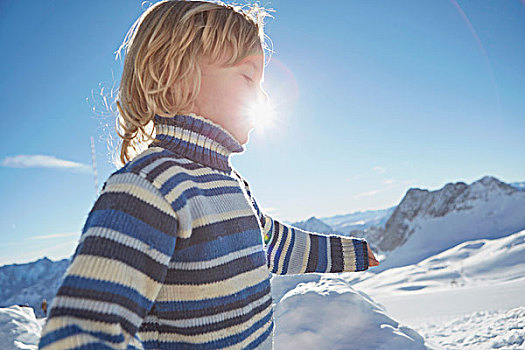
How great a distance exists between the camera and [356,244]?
4.89 feet

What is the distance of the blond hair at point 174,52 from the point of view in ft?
2.99

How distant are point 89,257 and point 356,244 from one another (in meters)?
1.18

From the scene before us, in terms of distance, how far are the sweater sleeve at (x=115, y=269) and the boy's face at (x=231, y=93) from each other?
346mm

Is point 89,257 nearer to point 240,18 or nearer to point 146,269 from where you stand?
point 146,269

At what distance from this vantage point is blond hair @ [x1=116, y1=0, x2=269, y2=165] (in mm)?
911

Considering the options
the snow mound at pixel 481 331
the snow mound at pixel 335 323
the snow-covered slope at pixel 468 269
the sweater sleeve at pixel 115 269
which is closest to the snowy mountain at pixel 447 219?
the snow-covered slope at pixel 468 269

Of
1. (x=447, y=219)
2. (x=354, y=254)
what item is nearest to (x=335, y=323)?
(x=354, y=254)

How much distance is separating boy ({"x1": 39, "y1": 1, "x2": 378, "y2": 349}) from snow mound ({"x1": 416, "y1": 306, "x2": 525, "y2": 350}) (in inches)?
65.8

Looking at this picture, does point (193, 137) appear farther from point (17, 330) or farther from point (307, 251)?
point (17, 330)

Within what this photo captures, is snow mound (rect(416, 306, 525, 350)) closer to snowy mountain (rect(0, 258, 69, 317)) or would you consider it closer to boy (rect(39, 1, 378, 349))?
boy (rect(39, 1, 378, 349))

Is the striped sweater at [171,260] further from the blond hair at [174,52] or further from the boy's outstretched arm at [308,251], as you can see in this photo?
the boy's outstretched arm at [308,251]

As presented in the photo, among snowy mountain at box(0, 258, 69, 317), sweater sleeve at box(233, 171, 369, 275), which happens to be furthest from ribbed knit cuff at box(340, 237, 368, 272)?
snowy mountain at box(0, 258, 69, 317)

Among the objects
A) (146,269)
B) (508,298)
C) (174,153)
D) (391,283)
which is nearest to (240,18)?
(174,153)

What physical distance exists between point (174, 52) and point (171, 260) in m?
0.56
